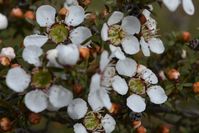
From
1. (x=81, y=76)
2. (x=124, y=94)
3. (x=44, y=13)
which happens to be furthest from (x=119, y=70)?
(x=44, y=13)

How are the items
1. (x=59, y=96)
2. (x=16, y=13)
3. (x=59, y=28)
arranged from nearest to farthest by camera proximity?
(x=59, y=96)
(x=59, y=28)
(x=16, y=13)

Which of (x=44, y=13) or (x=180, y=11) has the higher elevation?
(x=44, y=13)

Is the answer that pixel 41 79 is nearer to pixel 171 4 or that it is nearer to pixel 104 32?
pixel 104 32

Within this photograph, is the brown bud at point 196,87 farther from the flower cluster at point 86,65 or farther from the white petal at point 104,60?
the white petal at point 104,60

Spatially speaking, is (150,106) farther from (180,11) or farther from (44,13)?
(180,11)

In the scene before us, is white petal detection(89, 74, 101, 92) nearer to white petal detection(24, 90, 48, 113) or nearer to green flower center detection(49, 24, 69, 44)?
white petal detection(24, 90, 48, 113)

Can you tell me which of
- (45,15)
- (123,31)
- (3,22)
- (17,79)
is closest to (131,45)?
(123,31)
